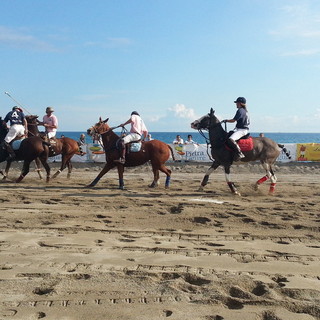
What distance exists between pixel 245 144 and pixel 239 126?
0.58m

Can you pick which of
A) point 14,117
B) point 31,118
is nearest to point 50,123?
point 31,118

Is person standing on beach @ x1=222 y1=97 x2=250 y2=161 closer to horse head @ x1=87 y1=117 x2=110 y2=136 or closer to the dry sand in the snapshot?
the dry sand

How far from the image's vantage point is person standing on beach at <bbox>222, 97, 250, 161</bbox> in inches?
521

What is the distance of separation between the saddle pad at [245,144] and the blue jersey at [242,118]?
1.38 feet

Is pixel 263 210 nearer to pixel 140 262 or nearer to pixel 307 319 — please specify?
pixel 140 262

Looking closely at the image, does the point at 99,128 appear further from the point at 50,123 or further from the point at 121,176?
the point at 50,123

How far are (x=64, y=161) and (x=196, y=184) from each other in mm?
5352

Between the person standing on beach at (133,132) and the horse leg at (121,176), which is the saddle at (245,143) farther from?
the horse leg at (121,176)

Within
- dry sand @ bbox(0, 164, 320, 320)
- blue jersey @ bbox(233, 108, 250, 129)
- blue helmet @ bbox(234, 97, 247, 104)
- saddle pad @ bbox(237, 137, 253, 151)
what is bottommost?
dry sand @ bbox(0, 164, 320, 320)

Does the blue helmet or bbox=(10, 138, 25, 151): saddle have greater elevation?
the blue helmet

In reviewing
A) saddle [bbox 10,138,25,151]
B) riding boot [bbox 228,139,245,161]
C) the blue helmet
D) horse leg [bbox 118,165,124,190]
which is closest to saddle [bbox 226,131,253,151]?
riding boot [bbox 228,139,245,161]

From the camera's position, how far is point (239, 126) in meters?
13.4

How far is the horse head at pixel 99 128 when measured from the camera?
14.9m

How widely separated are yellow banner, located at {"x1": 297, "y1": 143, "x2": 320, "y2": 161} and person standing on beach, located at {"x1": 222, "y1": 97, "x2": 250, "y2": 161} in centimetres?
1359
